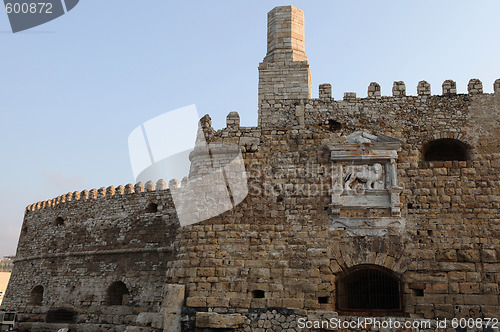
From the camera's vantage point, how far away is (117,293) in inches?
620

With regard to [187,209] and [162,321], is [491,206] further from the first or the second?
[162,321]

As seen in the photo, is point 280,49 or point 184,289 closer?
point 184,289

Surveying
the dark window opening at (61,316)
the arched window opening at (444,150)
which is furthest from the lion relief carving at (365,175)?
the dark window opening at (61,316)

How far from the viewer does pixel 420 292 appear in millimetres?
8500

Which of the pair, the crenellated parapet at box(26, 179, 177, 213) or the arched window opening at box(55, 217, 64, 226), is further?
the arched window opening at box(55, 217, 64, 226)

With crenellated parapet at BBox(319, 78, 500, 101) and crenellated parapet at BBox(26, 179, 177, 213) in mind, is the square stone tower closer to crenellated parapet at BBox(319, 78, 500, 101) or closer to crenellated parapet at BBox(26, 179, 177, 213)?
crenellated parapet at BBox(319, 78, 500, 101)

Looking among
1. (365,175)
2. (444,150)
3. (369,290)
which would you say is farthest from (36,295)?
(444,150)

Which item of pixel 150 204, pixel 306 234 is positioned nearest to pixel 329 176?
pixel 306 234

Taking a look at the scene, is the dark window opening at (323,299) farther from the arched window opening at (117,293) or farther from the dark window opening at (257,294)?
the arched window opening at (117,293)

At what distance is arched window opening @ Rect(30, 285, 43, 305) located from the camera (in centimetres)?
1783

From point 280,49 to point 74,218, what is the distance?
11102mm

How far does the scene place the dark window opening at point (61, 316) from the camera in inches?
633

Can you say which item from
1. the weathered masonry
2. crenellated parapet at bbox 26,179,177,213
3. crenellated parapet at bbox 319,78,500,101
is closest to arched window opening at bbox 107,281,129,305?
crenellated parapet at bbox 26,179,177,213

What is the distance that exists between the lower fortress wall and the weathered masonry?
20 mm
